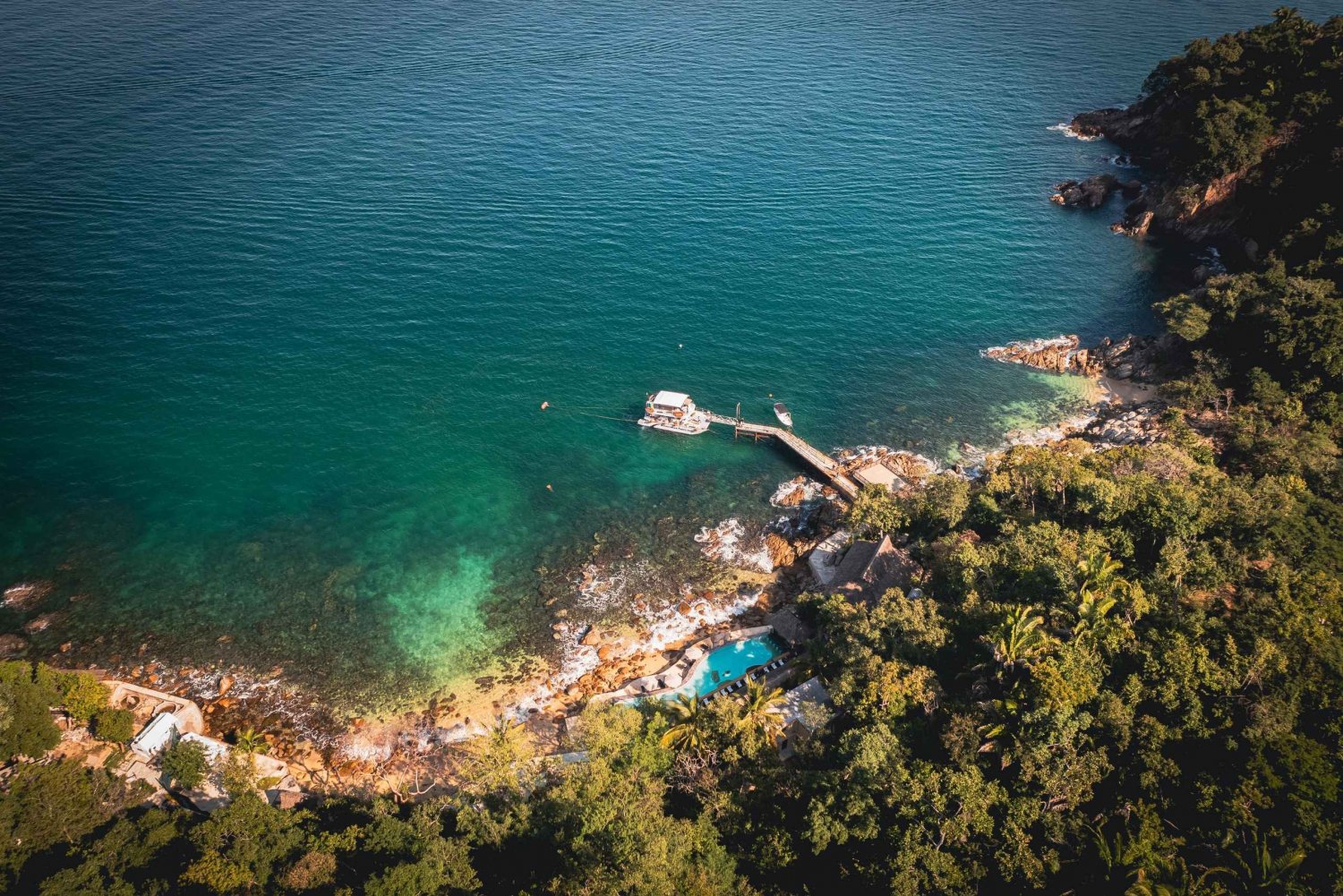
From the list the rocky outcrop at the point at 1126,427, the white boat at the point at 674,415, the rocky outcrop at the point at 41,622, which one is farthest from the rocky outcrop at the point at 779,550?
the rocky outcrop at the point at 41,622

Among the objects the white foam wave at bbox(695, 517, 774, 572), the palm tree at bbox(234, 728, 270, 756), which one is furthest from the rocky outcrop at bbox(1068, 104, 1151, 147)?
the palm tree at bbox(234, 728, 270, 756)

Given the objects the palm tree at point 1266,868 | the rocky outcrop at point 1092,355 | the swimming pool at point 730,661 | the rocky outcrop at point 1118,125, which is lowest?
the swimming pool at point 730,661

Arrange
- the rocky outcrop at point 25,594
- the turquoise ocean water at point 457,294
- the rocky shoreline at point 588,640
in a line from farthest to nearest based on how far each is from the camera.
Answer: the turquoise ocean water at point 457,294 < the rocky outcrop at point 25,594 < the rocky shoreline at point 588,640

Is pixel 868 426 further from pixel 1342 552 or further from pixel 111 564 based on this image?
pixel 111 564

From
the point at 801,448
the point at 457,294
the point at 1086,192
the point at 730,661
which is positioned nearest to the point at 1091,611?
the point at 730,661

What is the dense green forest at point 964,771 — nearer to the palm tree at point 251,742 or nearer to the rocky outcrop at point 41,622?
the palm tree at point 251,742

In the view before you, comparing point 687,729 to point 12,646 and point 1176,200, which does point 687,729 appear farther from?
point 1176,200
